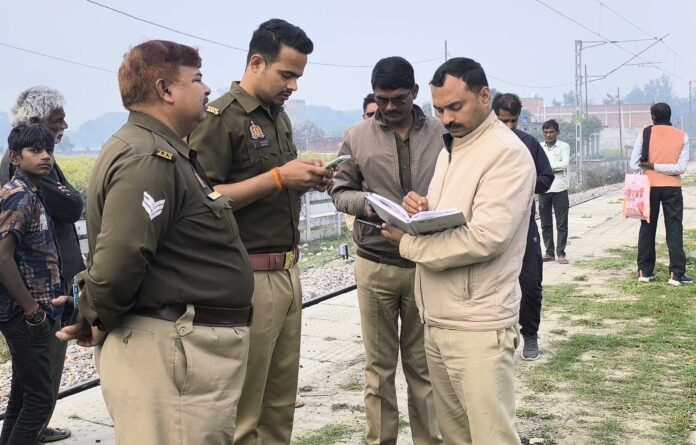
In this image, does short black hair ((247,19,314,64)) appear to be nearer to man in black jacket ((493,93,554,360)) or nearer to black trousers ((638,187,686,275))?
man in black jacket ((493,93,554,360))

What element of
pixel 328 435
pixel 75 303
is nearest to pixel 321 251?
pixel 328 435

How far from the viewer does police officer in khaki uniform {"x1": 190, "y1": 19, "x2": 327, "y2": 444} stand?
322 cm

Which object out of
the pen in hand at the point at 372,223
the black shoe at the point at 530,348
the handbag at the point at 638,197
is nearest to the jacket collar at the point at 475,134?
the pen in hand at the point at 372,223

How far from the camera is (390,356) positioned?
4062 mm

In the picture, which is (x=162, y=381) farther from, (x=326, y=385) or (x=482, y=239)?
(x=326, y=385)

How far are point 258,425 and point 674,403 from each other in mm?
2824

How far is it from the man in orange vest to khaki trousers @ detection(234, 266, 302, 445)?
622cm

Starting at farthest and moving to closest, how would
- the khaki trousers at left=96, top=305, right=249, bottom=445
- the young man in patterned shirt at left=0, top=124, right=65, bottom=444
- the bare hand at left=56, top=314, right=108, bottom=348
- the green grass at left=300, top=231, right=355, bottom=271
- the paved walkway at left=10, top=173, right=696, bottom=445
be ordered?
the green grass at left=300, top=231, right=355, bottom=271, the paved walkway at left=10, top=173, right=696, bottom=445, the young man in patterned shirt at left=0, top=124, right=65, bottom=444, the bare hand at left=56, top=314, right=108, bottom=348, the khaki trousers at left=96, top=305, right=249, bottom=445

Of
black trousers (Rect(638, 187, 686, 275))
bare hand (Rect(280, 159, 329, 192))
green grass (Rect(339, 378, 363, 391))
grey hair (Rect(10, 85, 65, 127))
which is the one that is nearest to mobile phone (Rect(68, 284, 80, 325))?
bare hand (Rect(280, 159, 329, 192))

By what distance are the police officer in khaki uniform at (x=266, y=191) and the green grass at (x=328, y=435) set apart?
96 centimetres

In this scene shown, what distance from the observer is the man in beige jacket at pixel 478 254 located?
2.96 meters

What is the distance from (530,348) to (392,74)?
2920 millimetres

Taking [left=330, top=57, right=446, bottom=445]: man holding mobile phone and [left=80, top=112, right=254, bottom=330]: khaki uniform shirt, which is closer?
[left=80, top=112, right=254, bottom=330]: khaki uniform shirt

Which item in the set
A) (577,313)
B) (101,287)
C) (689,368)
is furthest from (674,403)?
(101,287)
